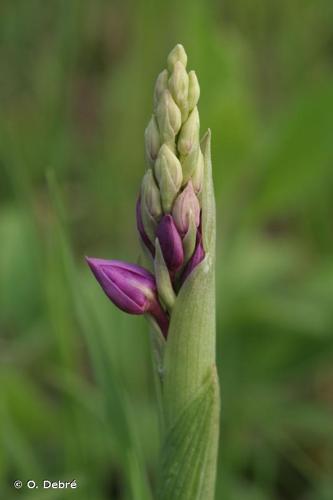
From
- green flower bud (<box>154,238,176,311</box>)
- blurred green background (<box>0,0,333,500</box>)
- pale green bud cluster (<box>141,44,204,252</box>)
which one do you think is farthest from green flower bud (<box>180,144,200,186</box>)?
blurred green background (<box>0,0,333,500</box>)

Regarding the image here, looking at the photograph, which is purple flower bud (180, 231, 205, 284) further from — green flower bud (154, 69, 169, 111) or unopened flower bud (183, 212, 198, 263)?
green flower bud (154, 69, 169, 111)

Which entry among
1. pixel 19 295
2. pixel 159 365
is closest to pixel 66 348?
pixel 19 295

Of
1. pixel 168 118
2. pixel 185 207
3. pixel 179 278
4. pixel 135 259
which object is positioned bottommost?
pixel 135 259

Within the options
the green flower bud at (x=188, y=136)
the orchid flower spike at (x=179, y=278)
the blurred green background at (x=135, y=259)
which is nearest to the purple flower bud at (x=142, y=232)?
the orchid flower spike at (x=179, y=278)

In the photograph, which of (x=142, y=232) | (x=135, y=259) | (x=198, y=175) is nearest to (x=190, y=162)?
(x=198, y=175)

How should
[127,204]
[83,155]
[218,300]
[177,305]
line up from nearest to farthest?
[177,305]
[218,300]
[127,204]
[83,155]

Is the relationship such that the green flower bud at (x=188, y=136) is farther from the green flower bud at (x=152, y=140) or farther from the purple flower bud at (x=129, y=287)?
A: the purple flower bud at (x=129, y=287)

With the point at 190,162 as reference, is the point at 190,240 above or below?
below

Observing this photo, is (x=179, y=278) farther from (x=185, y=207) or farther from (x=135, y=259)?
(x=135, y=259)

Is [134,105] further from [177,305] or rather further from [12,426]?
[177,305]
